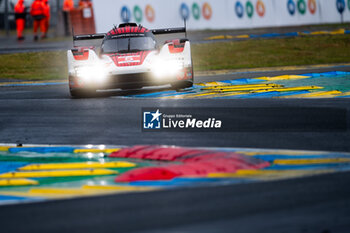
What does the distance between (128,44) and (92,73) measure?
1049 mm

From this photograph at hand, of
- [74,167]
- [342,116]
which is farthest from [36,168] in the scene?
[342,116]

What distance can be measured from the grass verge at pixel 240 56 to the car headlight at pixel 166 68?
21.3 ft

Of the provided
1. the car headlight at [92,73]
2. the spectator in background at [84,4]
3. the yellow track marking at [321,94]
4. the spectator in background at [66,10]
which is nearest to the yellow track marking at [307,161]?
the yellow track marking at [321,94]

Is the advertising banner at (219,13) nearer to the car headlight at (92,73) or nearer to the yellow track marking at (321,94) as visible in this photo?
the car headlight at (92,73)

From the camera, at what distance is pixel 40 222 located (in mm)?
5777

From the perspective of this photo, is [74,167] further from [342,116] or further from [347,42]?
[347,42]

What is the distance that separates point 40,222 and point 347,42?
20.6 m

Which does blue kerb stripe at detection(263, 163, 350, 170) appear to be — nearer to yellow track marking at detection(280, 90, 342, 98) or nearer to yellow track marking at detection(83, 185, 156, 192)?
yellow track marking at detection(83, 185, 156, 192)

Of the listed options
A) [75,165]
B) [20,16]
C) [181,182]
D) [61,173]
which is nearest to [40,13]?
[20,16]

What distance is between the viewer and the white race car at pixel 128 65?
1415cm

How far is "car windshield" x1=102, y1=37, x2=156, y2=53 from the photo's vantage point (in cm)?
1472

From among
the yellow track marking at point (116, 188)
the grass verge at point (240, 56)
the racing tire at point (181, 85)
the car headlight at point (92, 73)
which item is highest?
the car headlight at point (92, 73)

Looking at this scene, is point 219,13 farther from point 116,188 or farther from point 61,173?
point 116,188

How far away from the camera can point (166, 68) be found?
1435 cm
